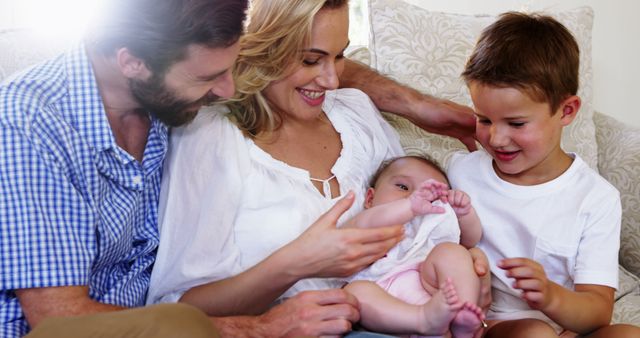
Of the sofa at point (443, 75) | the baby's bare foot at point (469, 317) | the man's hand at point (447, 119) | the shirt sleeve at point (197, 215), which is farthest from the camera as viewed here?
the sofa at point (443, 75)

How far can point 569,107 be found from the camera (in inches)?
71.7

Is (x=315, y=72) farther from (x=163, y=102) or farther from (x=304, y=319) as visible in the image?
(x=304, y=319)

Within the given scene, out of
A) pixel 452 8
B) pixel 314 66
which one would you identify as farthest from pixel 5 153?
pixel 452 8

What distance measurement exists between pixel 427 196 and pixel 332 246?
0.27 m

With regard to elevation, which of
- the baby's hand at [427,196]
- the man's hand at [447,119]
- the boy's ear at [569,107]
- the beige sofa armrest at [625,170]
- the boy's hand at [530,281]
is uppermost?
the boy's ear at [569,107]

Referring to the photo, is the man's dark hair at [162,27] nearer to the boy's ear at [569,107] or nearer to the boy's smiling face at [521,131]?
the boy's smiling face at [521,131]

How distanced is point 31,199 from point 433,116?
112 centimetres

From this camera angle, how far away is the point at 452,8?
324cm

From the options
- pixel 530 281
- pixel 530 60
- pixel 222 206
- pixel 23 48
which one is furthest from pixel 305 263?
pixel 23 48

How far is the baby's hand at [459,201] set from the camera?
69.9 inches

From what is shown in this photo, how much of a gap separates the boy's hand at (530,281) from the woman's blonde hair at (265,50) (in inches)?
25.6

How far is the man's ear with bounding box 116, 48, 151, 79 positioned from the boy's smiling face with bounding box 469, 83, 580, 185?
0.75 m

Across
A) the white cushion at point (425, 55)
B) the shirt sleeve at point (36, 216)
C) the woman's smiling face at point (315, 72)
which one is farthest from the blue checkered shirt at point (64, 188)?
the white cushion at point (425, 55)

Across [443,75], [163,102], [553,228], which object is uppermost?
[163,102]
